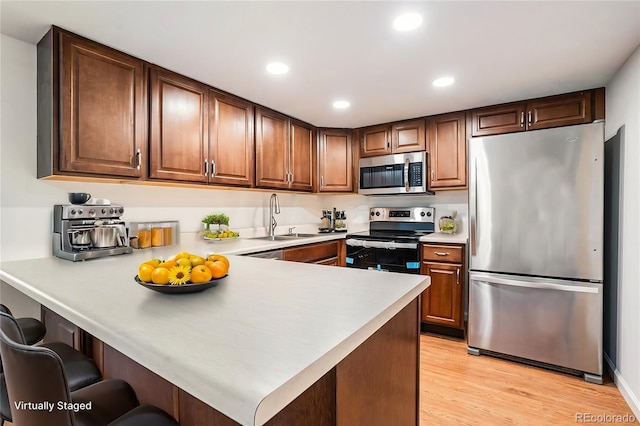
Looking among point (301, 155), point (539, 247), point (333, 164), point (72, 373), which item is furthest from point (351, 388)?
point (333, 164)

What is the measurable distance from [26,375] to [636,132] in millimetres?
2978

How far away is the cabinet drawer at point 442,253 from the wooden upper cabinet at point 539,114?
1.16 metres

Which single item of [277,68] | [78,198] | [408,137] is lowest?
[78,198]

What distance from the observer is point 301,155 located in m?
3.57

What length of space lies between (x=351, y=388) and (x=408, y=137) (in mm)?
3085

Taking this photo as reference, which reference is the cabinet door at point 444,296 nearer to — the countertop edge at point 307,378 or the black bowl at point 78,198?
the countertop edge at point 307,378

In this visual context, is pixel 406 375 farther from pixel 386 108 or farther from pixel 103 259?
pixel 386 108

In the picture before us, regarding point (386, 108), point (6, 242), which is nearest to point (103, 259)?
point (6, 242)

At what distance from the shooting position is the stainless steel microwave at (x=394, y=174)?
335cm

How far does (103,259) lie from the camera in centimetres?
186

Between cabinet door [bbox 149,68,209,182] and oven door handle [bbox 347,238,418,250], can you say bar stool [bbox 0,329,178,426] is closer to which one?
cabinet door [bbox 149,68,209,182]

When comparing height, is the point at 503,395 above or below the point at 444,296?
below

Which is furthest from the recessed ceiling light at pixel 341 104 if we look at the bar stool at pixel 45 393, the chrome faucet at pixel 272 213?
the bar stool at pixel 45 393

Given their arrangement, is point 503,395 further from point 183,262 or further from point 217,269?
point 183,262
